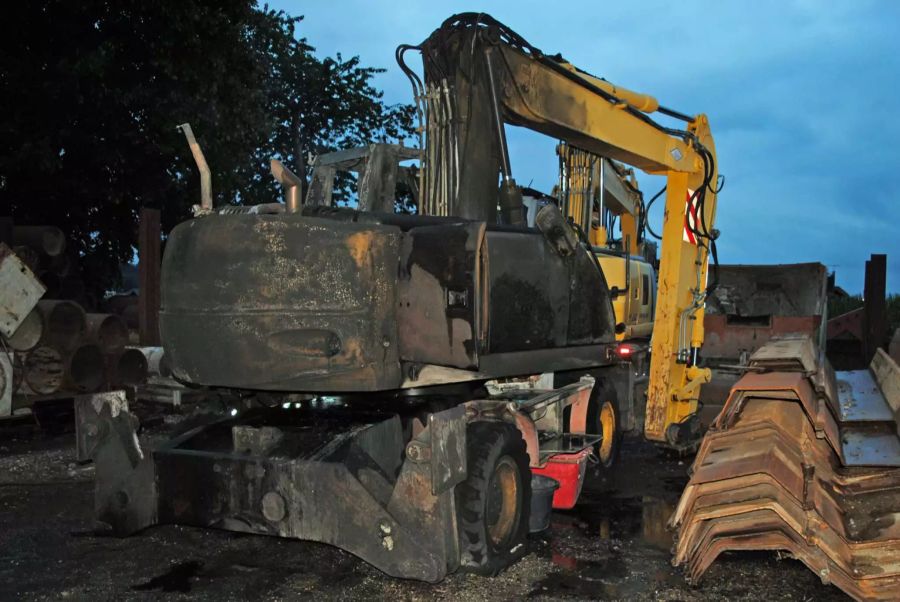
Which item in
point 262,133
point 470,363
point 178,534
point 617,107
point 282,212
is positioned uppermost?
point 262,133

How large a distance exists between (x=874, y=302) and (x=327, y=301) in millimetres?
13355

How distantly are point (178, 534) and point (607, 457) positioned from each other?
13.1 ft

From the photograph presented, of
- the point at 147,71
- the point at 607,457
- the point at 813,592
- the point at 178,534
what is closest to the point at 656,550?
the point at 813,592

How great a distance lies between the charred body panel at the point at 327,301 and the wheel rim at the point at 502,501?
2.52ft

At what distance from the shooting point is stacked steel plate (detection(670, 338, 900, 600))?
5.13 metres

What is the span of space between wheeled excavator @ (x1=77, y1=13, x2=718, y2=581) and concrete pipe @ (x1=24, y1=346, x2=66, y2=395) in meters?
6.64

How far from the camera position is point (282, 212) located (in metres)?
5.17

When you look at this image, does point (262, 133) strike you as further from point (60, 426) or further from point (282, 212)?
point (282, 212)

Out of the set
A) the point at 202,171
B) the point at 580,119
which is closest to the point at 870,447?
the point at 580,119

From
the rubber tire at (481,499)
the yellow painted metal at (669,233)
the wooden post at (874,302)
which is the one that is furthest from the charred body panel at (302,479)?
the wooden post at (874,302)

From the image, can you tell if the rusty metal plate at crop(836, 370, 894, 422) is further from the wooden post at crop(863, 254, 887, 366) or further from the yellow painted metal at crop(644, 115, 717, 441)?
the wooden post at crop(863, 254, 887, 366)

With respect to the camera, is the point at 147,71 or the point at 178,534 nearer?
the point at 178,534

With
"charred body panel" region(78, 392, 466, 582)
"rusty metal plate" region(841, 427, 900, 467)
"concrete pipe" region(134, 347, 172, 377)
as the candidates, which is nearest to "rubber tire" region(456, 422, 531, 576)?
"charred body panel" region(78, 392, 466, 582)

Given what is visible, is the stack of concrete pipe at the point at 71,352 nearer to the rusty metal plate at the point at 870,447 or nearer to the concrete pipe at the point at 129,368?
the concrete pipe at the point at 129,368
